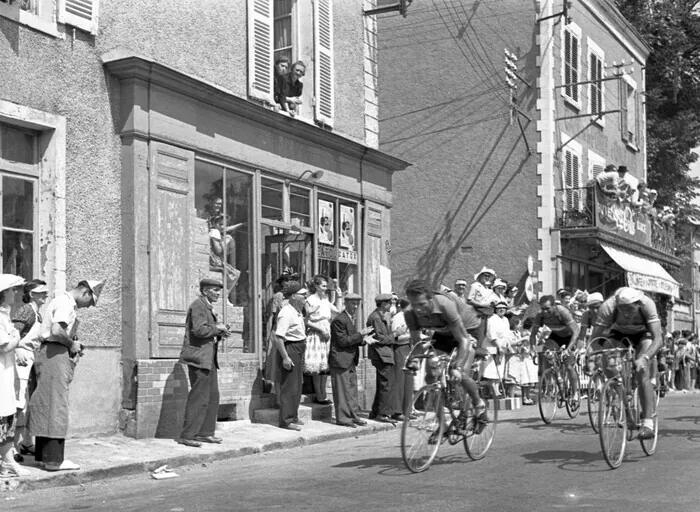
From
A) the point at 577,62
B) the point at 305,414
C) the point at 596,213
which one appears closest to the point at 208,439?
the point at 305,414

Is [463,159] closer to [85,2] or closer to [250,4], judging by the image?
[250,4]

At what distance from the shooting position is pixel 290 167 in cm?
1650

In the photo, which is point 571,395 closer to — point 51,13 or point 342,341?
point 342,341

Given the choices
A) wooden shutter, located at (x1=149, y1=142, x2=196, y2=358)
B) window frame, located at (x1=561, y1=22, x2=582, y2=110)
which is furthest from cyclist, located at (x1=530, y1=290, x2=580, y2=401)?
window frame, located at (x1=561, y1=22, x2=582, y2=110)

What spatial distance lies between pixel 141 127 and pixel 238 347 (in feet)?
11.9

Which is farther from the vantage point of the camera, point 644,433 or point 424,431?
point 644,433

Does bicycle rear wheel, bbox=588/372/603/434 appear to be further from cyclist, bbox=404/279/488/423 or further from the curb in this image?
the curb

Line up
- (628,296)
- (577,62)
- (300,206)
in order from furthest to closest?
(577,62), (300,206), (628,296)

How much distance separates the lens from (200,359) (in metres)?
12.3

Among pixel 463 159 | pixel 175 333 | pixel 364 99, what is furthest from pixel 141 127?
pixel 463 159

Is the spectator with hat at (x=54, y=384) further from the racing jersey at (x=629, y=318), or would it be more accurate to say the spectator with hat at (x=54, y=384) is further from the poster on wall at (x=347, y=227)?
the poster on wall at (x=347, y=227)

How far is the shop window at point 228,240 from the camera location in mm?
14484

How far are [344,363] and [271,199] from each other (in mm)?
2862

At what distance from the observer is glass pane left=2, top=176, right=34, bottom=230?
38.7ft
